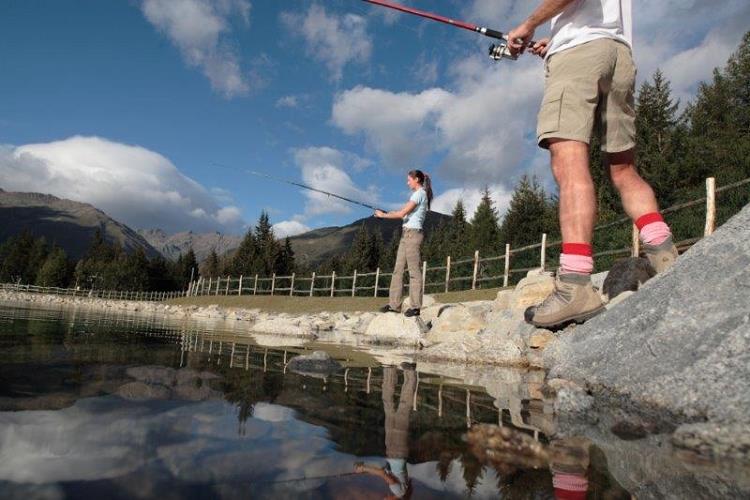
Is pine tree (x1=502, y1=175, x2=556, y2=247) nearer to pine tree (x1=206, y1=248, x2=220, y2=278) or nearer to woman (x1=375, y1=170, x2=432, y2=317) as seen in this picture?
woman (x1=375, y1=170, x2=432, y2=317)

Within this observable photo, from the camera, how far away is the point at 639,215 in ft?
10.9

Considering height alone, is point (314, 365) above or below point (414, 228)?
below

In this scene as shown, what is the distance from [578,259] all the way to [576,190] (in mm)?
439

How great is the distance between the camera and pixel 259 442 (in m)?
1.10

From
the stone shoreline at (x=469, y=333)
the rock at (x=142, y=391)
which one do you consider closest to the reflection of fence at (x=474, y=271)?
the stone shoreline at (x=469, y=333)

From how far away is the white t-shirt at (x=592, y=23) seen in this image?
2996 mm

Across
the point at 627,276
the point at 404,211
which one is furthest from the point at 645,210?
the point at 404,211

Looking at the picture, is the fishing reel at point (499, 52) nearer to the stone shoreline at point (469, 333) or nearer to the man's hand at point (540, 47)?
the man's hand at point (540, 47)

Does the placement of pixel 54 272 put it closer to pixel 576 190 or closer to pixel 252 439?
pixel 576 190

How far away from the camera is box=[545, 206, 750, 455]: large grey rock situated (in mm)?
1583

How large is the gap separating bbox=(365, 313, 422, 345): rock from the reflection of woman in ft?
15.4

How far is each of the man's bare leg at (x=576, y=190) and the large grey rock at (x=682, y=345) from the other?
501mm

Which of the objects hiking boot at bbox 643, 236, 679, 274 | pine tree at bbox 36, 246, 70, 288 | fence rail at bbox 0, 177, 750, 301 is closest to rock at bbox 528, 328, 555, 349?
hiking boot at bbox 643, 236, 679, 274

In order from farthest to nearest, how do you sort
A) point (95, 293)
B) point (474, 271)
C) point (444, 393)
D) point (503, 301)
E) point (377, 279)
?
point (95, 293), point (377, 279), point (474, 271), point (503, 301), point (444, 393)
